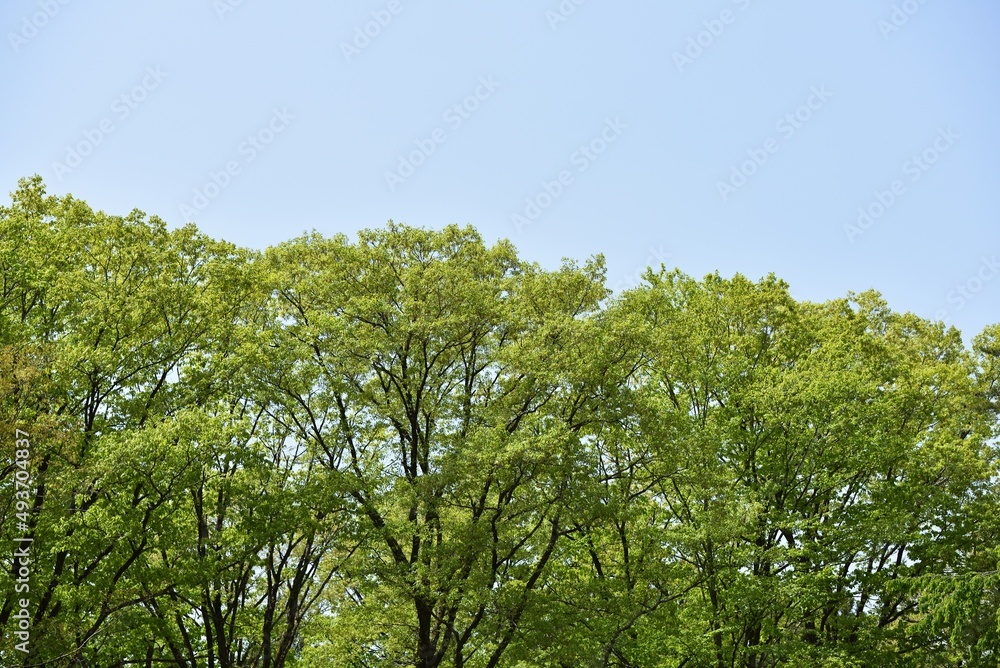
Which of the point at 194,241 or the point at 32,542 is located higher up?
the point at 194,241

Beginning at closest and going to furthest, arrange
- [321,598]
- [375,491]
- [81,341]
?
1. [81,341]
2. [375,491]
3. [321,598]

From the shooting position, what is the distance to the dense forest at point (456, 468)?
1517 cm

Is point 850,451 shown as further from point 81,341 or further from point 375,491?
point 81,341

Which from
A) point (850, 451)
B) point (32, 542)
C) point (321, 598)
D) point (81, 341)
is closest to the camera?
point (32, 542)

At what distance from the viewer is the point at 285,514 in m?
16.1

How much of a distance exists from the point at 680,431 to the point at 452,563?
5.70 m

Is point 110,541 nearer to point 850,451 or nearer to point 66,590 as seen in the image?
point 66,590

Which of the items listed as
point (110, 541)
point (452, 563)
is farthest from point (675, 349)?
point (110, 541)

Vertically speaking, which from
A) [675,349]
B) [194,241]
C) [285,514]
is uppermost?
[194,241]

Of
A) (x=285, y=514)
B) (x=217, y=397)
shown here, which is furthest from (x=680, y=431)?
(x=217, y=397)

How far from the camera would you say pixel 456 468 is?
57.2 feet

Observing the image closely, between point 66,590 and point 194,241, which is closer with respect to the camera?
point 66,590

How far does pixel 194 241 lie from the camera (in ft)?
62.6

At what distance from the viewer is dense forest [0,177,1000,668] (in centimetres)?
1517
